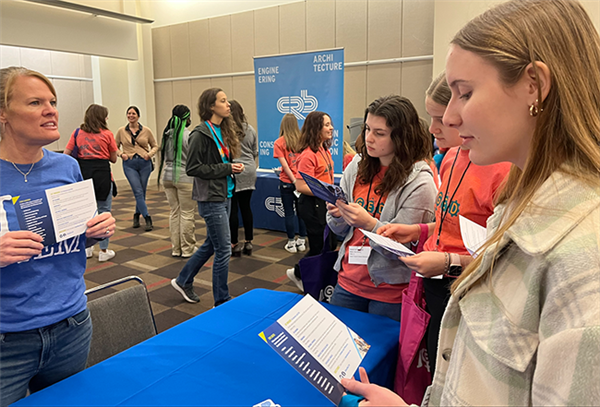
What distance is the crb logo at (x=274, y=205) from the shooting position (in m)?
5.55

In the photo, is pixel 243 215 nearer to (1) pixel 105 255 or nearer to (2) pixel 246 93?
(1) pixel 105 255

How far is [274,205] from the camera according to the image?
18.4 ft

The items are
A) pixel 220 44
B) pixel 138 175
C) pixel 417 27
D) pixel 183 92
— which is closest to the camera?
pixel 138 175

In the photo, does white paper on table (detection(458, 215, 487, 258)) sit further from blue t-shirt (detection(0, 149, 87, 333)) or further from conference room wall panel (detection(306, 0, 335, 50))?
conference room wall panel (detection(306, 0, 335, 50))

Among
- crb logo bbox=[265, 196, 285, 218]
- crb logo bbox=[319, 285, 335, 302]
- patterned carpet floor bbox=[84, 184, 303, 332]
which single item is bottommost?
patterned carpet floor bbox=[84, 184, 303, 332]

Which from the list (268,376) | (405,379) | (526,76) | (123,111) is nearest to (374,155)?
(405,379)

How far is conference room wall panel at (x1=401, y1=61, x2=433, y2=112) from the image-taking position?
Answer: 632cm

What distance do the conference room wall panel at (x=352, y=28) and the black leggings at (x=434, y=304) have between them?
607cm

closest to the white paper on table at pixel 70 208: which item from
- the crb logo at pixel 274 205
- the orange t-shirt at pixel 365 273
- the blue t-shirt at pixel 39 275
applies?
the blue t-shirt at pixel 39 275

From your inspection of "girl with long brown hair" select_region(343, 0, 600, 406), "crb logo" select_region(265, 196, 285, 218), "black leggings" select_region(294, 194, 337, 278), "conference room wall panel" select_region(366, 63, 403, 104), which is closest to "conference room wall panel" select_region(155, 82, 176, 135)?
"conference room wall panel" select_region(366, 63, 403, 104)

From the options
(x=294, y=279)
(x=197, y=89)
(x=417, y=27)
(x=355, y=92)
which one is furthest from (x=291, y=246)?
(x=197, y=89)

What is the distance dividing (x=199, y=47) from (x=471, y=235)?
28.5ft

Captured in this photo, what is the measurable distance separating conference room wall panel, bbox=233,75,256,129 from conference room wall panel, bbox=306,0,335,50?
144 centimetres

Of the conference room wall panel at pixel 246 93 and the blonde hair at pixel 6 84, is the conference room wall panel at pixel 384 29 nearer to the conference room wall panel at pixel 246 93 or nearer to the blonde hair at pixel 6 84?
the conference room wall panel at pixel 246 93
